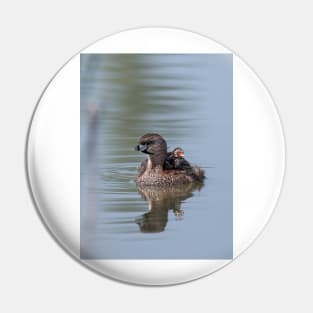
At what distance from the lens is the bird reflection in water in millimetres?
6113

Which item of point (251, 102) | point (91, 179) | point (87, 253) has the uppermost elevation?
point (251, 102)

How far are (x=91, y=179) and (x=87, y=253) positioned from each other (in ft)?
1.37

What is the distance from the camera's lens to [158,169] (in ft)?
20.9

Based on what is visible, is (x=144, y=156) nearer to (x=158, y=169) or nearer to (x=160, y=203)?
(x=158, y=169)

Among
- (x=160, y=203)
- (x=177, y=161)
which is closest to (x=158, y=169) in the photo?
(x=177, y=161)

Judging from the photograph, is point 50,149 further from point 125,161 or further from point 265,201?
point 265,201

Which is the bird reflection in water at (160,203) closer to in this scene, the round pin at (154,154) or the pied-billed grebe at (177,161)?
the round pin at (154,154)

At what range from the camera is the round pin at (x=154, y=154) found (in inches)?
239

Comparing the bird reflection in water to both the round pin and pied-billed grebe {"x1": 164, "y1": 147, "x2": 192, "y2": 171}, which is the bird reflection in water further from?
pied-billed grebe {"x1": 164, "y1": 147, "x2": 192, "y2": 171}

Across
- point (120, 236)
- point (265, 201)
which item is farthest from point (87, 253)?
point (265, 201)

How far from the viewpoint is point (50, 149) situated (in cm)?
609

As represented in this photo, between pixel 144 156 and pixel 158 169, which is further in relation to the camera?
pixel 158 169

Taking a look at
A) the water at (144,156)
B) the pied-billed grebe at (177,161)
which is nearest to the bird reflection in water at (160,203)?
the water at (144,156)

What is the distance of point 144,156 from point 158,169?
0.18 m
